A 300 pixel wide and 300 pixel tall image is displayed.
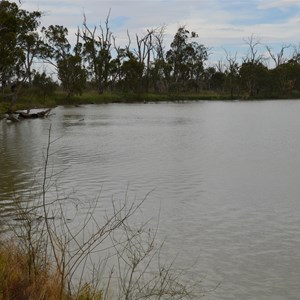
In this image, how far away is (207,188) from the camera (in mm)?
9867

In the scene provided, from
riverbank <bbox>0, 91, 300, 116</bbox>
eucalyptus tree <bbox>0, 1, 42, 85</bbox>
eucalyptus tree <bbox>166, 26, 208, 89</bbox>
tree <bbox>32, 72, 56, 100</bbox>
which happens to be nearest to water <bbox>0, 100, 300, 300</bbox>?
eucalyptus tree <bbox>0, 1, 42, 85</bbox>

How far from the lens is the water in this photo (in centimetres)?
560

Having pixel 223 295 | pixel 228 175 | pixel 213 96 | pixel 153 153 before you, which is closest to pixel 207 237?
pixel 223 295

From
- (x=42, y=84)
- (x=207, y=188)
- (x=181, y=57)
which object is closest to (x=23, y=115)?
(x=42, y=84)

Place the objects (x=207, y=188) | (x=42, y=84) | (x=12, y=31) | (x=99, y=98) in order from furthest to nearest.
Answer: (x=99, y=98), (x=42, y=84), (x=12, y=31), (x=207, y=188)

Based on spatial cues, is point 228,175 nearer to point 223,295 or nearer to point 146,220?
point 146,220

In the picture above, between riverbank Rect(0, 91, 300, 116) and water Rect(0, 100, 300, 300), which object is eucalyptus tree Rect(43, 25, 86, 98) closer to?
riverbank Rect(0, 91, 300, 116)

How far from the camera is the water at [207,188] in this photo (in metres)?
5.60

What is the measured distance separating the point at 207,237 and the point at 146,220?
122cm

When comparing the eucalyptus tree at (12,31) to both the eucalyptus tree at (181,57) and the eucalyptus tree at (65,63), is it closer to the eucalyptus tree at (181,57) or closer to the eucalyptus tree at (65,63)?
the eucalyptus tree at (65,63)

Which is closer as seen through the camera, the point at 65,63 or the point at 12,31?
the point at 12,31

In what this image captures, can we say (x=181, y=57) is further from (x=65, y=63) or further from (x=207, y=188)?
(x=207, y=188)

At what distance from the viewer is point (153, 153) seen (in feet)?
50.8

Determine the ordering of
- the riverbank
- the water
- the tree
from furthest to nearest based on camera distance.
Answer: the tree < the riverbank < the water
